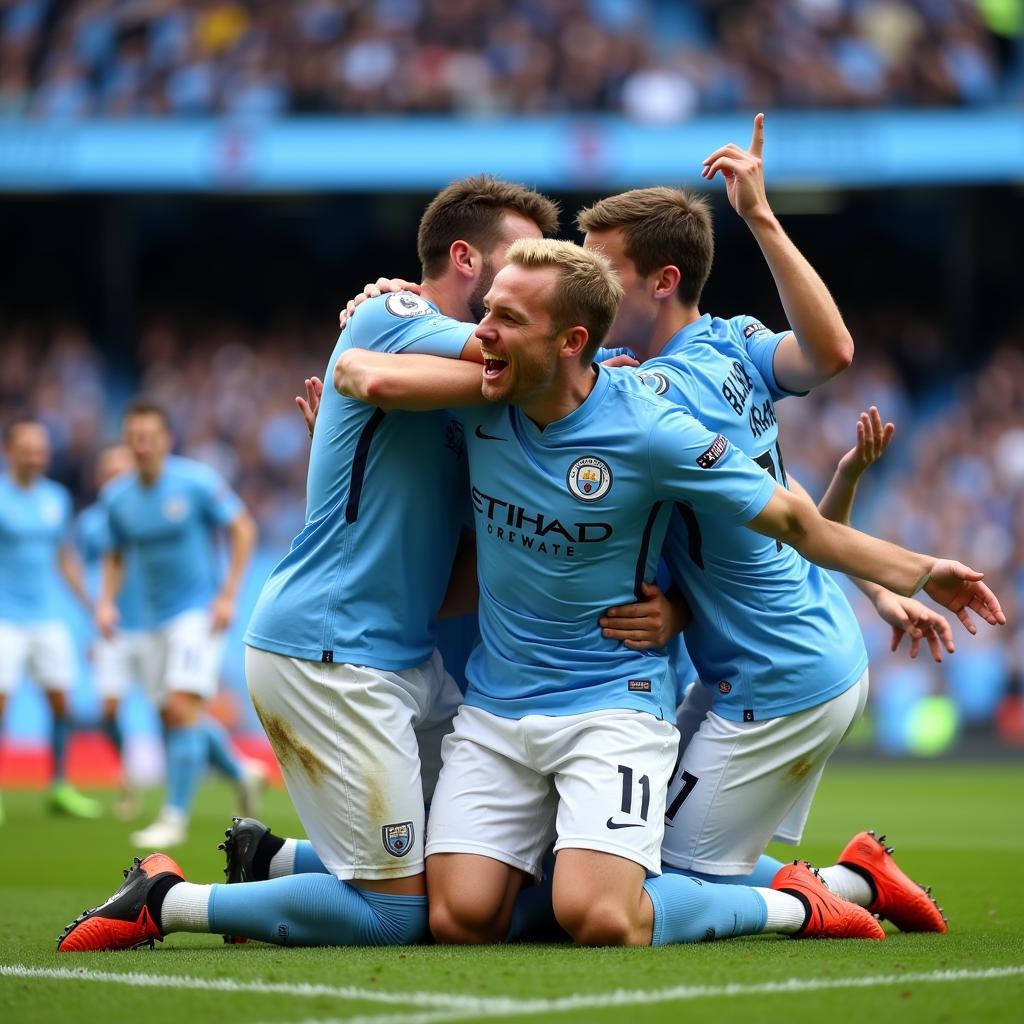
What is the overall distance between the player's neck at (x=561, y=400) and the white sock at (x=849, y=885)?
1756 mm

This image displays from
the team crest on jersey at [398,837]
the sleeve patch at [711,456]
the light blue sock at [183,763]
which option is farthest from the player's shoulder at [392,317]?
the light blue sock at [183,763]

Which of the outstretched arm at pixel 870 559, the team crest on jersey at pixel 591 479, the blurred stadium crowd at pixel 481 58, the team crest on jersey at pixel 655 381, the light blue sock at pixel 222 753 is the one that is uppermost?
the blurred stadium crowd at pixel 481 58

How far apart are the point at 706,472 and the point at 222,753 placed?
17.7ft

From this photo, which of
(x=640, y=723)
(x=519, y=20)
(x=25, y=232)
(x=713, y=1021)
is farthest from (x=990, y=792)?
(x=25, y=232)

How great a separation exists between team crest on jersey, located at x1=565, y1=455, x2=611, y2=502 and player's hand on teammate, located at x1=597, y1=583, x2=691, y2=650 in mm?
379

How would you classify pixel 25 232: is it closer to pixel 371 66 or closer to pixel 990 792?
pixel 371 66

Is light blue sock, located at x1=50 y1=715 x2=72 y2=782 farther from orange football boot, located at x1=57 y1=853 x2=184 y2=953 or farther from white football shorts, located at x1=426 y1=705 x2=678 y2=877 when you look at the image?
white football shorts, located at x1=426 y1=705 x2=678 y2=877

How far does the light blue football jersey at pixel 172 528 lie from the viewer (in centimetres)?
986

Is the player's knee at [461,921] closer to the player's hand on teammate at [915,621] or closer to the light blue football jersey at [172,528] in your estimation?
the player's hand on teammate at [915,621]

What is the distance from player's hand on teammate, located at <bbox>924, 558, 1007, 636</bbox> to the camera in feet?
14.7

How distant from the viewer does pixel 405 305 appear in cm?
482

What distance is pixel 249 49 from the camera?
808 inches

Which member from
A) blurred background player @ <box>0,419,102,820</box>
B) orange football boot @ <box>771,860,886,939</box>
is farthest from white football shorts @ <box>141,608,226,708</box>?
orange football boot @ <box>771,860,886,939</box>

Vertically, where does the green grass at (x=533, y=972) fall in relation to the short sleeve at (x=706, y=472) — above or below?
below
